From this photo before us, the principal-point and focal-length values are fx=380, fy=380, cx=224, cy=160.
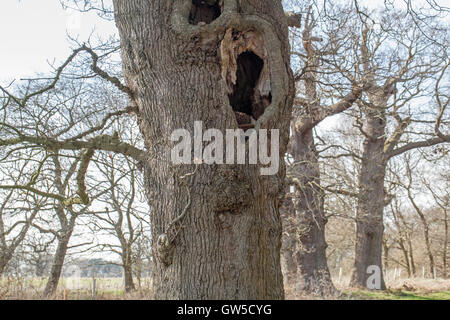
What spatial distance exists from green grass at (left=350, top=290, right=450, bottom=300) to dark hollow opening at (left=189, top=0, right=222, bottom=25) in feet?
28.9

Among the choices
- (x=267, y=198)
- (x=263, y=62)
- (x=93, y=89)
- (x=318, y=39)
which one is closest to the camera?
(x=267, y=198)

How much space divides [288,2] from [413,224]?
16923mm

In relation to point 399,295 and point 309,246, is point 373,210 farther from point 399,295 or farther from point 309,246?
point 399,295

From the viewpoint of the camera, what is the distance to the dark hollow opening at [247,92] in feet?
11.7

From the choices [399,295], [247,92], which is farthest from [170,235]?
[399,295]

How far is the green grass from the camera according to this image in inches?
405

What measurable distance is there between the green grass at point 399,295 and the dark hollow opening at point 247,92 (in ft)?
27.0

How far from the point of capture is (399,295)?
11031mm

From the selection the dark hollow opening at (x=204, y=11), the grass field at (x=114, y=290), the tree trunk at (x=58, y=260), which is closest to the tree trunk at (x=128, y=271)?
the grass field at (x=114, y=290)

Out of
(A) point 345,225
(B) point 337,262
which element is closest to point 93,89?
(A) point 345,225

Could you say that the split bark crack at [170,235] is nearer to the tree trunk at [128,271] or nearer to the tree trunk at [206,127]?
the tree trunk at [206,127]

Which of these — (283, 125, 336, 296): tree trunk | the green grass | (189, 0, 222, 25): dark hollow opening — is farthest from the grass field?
(189, 0, 222, 25): dark hollow opening

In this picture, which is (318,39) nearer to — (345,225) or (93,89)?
(93,89)

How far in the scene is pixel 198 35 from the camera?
3266 millimetres
